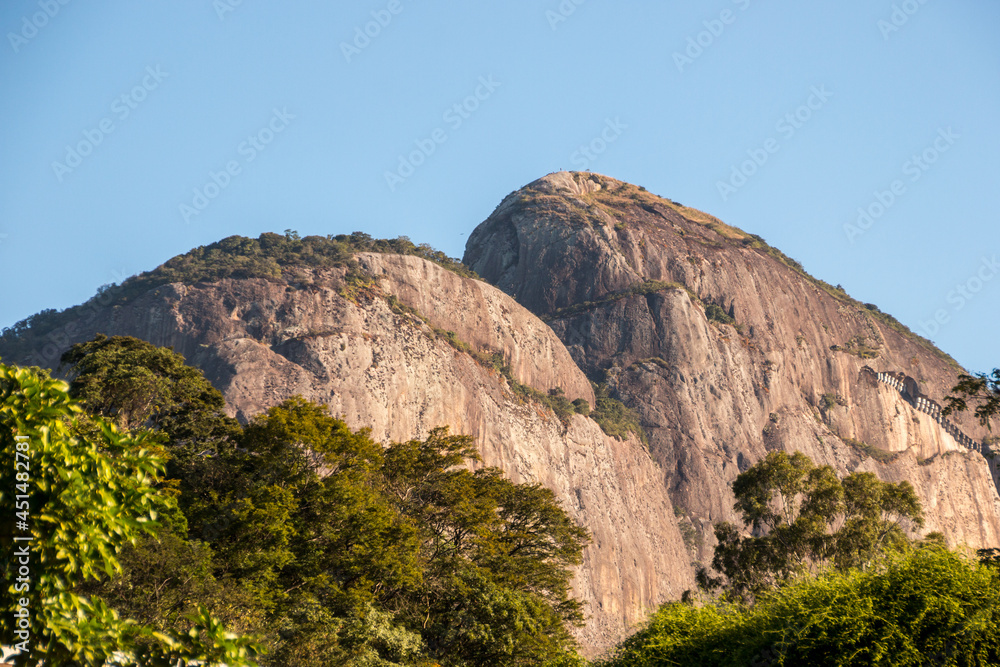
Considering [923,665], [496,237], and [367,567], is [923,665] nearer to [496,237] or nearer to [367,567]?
[367,567]

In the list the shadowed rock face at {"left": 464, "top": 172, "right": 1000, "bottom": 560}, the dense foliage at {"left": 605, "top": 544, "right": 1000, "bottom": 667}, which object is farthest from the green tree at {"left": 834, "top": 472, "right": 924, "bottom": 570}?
the shadowed rock face at {"left": 464, "top": 172, "right": 1000, "bottom": 560}

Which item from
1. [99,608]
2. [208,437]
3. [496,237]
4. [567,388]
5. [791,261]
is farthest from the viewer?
[791,261]

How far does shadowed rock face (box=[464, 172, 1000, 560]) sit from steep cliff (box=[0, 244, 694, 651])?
1462 cm

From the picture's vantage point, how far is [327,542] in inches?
1091

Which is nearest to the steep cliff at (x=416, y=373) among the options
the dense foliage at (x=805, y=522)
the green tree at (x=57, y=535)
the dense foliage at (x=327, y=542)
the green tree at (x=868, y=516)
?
the dense foliage at (x=327, y=542)

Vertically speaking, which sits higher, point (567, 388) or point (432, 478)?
point (567, 388)

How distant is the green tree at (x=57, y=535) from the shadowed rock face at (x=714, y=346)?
77.1 metres

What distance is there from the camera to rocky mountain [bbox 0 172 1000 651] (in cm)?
5841

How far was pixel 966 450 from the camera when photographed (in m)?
99.3

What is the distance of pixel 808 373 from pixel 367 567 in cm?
8356

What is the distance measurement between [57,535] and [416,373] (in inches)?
2116

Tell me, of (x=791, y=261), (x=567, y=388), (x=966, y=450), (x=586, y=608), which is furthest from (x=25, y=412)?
(x=791, y=261)

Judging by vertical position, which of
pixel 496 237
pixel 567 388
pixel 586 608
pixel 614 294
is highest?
pixel 496 237

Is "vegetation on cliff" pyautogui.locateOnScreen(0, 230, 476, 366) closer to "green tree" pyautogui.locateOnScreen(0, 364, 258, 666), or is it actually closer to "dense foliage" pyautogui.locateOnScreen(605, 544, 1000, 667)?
"dense foliage" pyautogui.locateOnScreen(605, 544, 1000, 667)
